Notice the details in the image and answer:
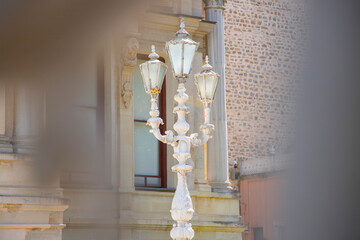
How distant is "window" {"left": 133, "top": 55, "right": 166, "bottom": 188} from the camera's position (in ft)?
35.7

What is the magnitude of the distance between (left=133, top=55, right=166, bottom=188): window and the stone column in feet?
4.01

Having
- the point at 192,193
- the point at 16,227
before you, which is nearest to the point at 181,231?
the point at 16,227

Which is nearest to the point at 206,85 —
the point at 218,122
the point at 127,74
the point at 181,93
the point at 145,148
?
the point at 181,93

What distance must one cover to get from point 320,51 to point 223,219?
1059 cm

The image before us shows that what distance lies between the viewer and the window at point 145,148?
10867mm

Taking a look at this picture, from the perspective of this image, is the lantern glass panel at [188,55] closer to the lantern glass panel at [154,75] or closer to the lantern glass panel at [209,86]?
the lantern glass panel at [154,75]

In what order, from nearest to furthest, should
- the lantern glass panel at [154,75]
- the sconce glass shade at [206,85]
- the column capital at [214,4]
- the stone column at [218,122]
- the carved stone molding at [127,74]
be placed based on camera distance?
1. the lantern glass panel at [154,75]
2. the sconce glass shade at [206,85]
3. the carved stone molding at [127,74]
4. the stone column at [218,122]
5. the column capital at [214,4]

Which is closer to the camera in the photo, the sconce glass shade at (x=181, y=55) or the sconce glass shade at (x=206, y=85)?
the sconce glass shade at (x=181, y=55)

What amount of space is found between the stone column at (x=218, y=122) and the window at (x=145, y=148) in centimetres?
122

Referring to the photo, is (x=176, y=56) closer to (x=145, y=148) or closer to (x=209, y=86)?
(x=209, y=86)

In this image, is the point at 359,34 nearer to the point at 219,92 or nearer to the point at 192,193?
the point at 192,193

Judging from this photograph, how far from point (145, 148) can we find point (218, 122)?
1719mm

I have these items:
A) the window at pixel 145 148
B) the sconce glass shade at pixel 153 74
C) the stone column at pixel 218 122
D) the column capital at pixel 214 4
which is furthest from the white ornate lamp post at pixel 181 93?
the column capital at pixel 214 4

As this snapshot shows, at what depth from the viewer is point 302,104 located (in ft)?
Answer: 3.12
